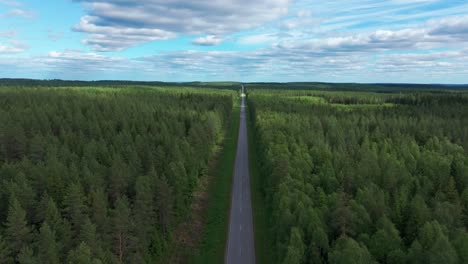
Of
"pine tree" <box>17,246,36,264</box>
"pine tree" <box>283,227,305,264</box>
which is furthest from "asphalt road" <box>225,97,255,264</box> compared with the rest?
"pine tree" <box>17,246,36,264</box>

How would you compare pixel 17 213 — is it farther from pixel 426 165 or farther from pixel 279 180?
pixel 426 165

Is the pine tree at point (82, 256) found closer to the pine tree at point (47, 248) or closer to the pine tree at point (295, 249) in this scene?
the pine tree at point (47, 248)

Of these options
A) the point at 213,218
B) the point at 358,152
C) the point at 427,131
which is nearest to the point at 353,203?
the point at 213,218

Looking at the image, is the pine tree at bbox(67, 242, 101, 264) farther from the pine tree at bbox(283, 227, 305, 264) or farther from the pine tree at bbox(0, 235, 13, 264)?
the pine tree at bbox(283, 227, 305, 264)

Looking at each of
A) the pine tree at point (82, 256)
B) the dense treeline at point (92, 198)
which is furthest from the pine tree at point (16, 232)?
the pine tree at point (82, 256)

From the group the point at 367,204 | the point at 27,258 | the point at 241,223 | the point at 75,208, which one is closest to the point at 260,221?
the point at 241,223
